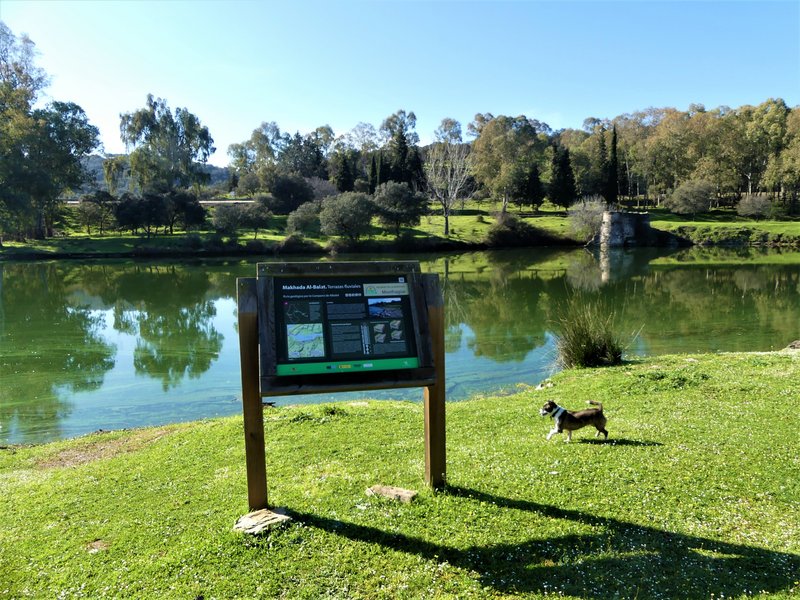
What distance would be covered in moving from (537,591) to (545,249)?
61.4m

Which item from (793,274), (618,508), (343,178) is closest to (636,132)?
(343,178)

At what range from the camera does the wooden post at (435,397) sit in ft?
17.9

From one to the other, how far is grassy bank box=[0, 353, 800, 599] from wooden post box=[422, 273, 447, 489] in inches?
10.0

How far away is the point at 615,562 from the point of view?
429 cm

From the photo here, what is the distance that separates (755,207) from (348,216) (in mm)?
51492

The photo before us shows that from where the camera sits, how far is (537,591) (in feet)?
13.1

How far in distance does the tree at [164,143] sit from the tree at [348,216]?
1154 inches

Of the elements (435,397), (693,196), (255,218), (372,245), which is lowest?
(435,397)

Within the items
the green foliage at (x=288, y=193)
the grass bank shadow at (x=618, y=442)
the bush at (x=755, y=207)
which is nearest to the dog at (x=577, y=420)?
the grass bank shadow at (x=618, y=442)

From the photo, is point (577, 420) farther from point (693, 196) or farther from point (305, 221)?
point (693, 196)

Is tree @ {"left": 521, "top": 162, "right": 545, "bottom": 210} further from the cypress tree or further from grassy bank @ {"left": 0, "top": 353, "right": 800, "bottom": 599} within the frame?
grassy bank @ {"left": 0, "top": 353, "right": 800, "bottom": 599}

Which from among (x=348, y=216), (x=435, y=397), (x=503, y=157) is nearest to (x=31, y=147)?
(x=348, y=216)

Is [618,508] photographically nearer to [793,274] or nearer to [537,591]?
[537,591]

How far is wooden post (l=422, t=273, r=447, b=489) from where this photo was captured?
5.46m
